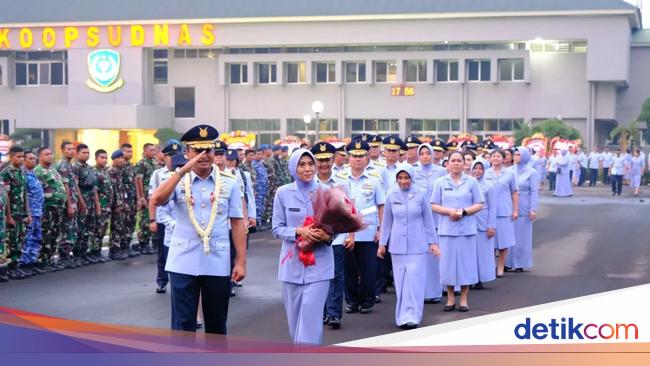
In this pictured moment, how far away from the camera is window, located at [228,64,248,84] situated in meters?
65.8

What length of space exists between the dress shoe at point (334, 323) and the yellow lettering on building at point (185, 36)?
54.5 meters

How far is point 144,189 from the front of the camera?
18.4m

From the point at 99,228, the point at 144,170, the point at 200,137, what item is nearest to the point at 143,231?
the point at 144,170

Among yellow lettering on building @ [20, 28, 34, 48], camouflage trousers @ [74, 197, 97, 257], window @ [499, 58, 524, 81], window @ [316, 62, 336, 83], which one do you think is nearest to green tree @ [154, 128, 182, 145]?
window @ [316, 62, 336, 83]

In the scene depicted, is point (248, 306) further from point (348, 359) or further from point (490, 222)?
point (348, 359)

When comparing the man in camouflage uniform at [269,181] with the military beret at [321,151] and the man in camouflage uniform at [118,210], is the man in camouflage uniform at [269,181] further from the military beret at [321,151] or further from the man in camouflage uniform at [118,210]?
the military beret at [321,151]

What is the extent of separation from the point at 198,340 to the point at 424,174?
7.67 meters

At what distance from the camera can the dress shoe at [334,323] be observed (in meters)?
11.4

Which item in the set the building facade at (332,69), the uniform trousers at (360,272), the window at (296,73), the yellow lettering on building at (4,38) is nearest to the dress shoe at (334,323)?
the uniform trousers at (360,272)

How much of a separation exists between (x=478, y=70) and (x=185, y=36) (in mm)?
18617

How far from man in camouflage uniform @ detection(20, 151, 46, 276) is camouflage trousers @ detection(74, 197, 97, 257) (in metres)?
1.16

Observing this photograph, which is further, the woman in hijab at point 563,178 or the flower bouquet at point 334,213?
the woman in hijab at point 563,178

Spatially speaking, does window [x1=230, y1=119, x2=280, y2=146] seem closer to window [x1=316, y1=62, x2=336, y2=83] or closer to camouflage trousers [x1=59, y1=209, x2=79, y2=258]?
window [x1=316, y1=62, x2=336, y2=83]

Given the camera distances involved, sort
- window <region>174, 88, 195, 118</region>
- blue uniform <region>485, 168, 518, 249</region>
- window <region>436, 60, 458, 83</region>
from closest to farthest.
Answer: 1. blue uniform <region>485, 168, 518, 249</region>
2. window <region>436, 60, 458, 83</region>
3. window <region>174, 88, 195, 118</region>
